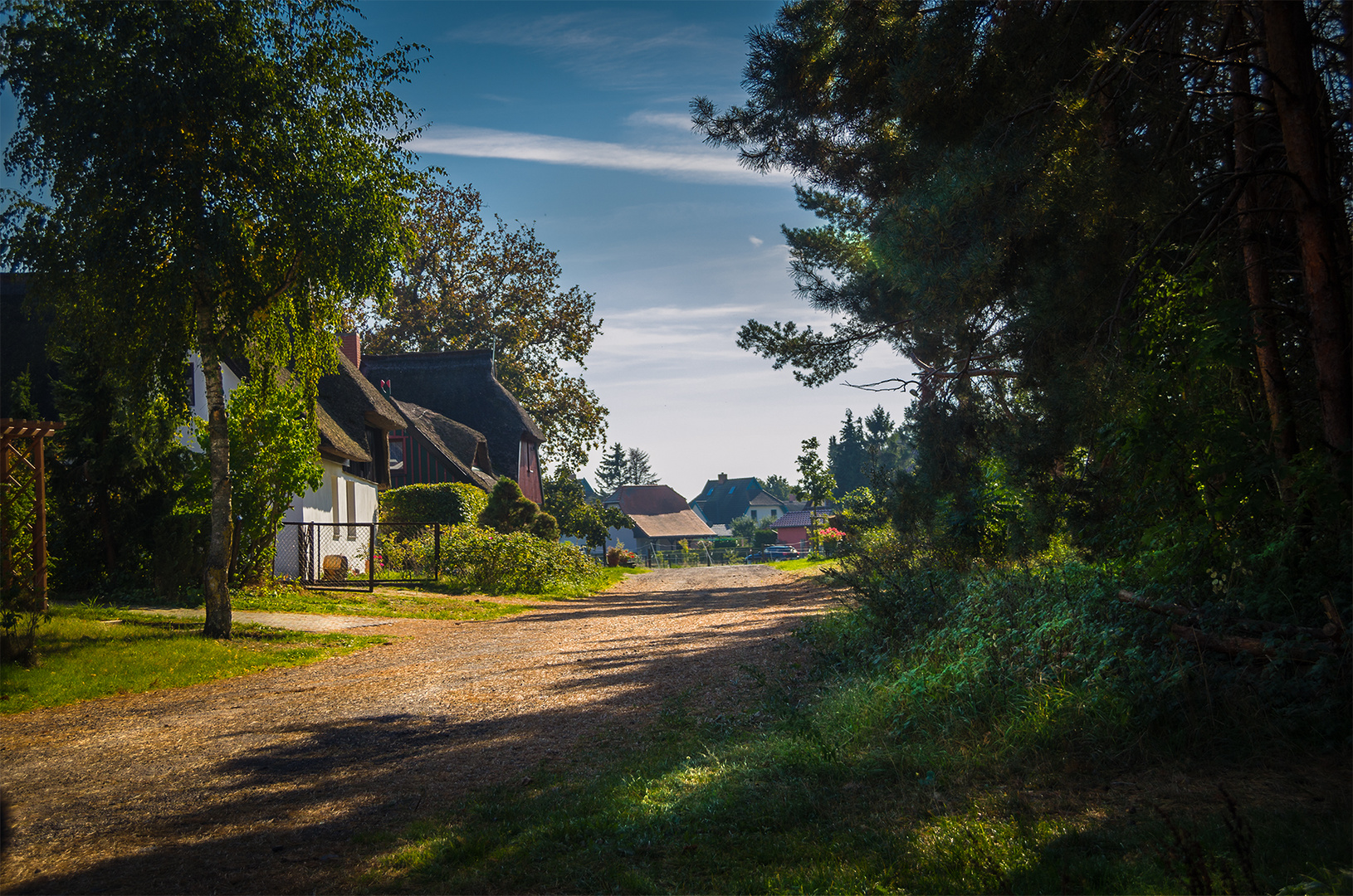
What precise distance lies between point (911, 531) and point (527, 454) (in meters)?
28.8

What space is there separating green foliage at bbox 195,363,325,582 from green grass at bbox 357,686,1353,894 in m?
12.2

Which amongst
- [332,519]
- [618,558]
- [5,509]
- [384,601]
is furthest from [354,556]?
[618,558]

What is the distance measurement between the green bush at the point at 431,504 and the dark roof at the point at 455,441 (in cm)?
576

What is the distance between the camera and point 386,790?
5.02 m

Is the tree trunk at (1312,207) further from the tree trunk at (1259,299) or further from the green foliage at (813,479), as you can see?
the green foliage at (813,479)

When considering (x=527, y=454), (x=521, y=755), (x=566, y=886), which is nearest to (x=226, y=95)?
(x=521, y=755)

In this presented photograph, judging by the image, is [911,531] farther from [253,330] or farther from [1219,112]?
[253,330]

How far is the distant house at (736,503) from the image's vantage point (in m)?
108

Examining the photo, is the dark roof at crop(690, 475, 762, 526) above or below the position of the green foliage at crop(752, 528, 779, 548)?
above

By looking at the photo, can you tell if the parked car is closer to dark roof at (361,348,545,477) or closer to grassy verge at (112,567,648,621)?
dark roof at (361,348,545,477)

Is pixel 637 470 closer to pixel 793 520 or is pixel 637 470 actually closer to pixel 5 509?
pixel 793 520

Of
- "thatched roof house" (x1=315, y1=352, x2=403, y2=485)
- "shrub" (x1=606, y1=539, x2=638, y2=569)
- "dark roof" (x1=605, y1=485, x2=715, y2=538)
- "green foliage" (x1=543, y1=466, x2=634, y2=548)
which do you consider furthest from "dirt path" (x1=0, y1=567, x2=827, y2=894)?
"dark roof" (x1=605, y1=485, x2=715, y2=538)

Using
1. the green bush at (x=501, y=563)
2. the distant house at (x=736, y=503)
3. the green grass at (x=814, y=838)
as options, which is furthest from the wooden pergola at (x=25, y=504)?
the distant house at (x=736, y=503)

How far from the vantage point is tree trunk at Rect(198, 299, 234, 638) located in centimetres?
1102
